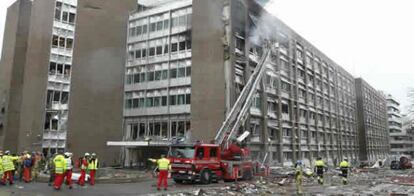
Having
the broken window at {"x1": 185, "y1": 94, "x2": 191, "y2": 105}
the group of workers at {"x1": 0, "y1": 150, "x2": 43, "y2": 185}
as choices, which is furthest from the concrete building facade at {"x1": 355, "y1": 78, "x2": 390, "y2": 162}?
the group of workers at {"x1": 0, "y1": 150, "x2": 43, "y2": 185}

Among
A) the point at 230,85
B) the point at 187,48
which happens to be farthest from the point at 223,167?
the point at 187,48

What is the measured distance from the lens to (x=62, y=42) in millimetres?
38562

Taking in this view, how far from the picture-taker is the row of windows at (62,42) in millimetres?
38250

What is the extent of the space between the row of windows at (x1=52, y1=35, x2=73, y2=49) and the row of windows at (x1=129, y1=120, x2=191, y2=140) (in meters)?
10.4

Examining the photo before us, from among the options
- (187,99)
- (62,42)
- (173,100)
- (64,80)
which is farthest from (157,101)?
(62,42)

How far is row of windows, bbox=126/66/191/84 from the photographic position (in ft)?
124

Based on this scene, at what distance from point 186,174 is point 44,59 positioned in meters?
24.3

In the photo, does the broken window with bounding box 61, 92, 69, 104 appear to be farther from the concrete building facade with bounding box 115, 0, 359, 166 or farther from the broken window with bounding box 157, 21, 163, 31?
the broken window with bounding box 157, 21, 163, 31

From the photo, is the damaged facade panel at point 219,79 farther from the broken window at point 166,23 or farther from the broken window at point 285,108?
the broken window at point 166,23

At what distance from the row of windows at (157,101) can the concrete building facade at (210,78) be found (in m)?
0.10

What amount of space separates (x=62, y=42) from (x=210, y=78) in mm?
15581

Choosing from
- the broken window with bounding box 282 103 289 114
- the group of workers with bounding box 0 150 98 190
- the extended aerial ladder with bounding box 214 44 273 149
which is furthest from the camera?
the broken window with bounding box 282 103 289 114

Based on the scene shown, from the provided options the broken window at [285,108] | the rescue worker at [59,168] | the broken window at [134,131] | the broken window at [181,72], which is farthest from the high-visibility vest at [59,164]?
the broken window at [285,108]

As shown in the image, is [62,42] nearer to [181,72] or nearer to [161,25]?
[161,25]
